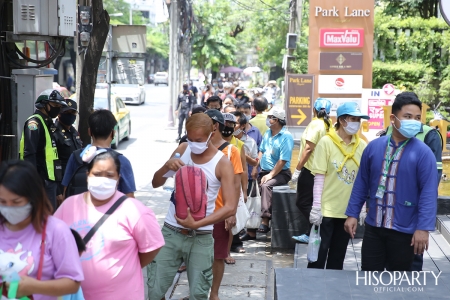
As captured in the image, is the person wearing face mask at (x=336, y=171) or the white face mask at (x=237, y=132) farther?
the white face mask at (x=237, y=132)

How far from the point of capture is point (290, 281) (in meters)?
5.51

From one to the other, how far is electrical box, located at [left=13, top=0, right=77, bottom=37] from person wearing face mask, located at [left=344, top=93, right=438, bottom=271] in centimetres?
427

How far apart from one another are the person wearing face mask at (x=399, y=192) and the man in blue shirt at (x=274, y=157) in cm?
347

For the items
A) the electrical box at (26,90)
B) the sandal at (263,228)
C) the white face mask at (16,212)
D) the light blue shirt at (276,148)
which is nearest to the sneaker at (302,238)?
the light blue shirt at (276,148)

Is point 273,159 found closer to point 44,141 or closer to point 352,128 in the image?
point 352,128

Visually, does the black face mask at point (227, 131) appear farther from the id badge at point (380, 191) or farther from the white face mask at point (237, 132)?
the id badge at point (380, 191)

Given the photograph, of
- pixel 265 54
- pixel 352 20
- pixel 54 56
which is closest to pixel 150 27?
pixel 265 54

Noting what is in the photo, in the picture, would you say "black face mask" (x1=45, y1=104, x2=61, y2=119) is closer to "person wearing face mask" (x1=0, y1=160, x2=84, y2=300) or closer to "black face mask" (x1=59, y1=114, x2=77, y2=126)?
"black face mask" (x1=59, y1=114, x2=77, y2=126)

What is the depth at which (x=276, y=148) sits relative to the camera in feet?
29.4

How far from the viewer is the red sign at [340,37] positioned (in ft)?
72.8

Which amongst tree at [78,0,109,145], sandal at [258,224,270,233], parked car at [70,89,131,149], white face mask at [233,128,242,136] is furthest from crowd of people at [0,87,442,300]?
parked car at [70,89,131,149]

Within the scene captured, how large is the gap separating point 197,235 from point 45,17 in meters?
3.92

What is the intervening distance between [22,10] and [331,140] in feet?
12.4

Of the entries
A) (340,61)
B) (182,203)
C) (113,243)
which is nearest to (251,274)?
(182,203)
